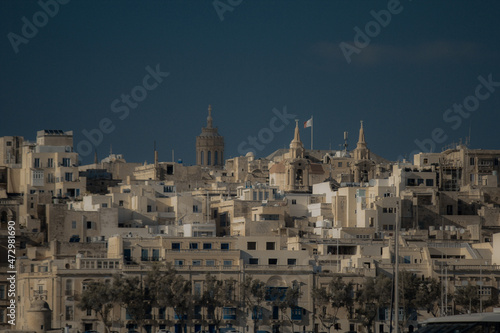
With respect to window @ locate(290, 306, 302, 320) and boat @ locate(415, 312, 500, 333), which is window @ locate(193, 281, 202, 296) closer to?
window @ locate(290, 306, 302, 320)

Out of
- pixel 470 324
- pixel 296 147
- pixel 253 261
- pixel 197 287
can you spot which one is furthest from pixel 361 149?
pixel 470 324

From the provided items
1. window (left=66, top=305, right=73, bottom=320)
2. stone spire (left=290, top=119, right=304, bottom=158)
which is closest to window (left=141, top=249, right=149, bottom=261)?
window (left=66, top=305, right=73, bottom=320)

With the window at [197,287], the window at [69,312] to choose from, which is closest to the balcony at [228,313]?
the window at [197,287]

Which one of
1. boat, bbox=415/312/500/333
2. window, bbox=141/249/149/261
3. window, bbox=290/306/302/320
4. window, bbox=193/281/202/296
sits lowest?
window, bbox=290/306/302/320

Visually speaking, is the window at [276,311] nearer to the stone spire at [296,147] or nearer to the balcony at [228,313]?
the balcony at [228,313]

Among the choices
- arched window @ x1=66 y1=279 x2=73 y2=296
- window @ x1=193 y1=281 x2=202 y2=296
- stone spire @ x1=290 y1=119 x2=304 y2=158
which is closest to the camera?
arched window @ x1=66 y1=279 x2=73 y2=296

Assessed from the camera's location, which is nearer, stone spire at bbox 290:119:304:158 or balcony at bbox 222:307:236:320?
balcony at bbox 222:307:236:320

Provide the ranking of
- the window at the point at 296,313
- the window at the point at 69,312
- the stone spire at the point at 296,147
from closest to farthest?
the window at the point at 69,312
the window at the point at 296,313
the stone spire at the point at 296,147

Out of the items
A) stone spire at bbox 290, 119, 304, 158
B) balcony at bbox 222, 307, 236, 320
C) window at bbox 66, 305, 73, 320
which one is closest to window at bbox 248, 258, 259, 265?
balcony at bbox 222, 307, 236, 320

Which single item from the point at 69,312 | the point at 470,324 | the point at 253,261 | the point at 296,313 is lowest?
the point at 296,313

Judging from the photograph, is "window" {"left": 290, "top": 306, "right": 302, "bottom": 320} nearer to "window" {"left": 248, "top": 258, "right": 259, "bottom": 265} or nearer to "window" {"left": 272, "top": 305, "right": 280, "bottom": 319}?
"window" {"left": 272, "top": 305, "right": 280, "bottom": 319}

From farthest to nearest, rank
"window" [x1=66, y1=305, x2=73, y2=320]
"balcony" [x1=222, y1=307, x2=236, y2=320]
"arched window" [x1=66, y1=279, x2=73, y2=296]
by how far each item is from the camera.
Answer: "balcony" [x1=222, y1=307, x2=236, y2=320] < "arched window" [x1=66, y1=279, x2=73, y2=296] < "window" [x1=66, y1=305, x2=73, y2=320]

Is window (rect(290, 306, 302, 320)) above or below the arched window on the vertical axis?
below

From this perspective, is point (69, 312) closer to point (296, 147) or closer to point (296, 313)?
point (296, 313)
